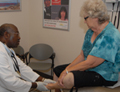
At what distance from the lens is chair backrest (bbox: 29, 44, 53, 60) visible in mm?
2848

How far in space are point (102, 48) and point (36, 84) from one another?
848mm

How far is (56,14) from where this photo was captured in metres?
2.78

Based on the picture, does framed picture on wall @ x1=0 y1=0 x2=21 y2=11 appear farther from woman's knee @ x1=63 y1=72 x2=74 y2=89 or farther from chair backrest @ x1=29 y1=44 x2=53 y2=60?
woman's knee @ x1=63 y1=72 x2=74 y2=89

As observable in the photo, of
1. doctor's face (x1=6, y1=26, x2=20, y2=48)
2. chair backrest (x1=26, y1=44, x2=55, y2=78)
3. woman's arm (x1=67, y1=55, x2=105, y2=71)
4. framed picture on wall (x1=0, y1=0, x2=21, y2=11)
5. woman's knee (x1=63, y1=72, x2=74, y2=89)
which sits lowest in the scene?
chair backrest (x1=26, y1=44, x2=55, y2=78)

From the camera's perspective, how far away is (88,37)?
5.35 ft

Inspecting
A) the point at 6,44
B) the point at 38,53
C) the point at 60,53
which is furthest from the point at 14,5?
the point at 6,44

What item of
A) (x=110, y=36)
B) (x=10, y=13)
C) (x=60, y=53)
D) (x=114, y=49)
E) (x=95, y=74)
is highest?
(x=10, y=13)

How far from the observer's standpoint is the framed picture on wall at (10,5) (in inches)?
108

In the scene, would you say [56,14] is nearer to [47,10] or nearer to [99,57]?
[47,10]

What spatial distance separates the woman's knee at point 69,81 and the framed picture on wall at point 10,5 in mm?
2122

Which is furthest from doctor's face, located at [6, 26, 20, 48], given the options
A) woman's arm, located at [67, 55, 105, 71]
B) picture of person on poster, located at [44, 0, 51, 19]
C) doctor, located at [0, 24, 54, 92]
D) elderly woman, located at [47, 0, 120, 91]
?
picture of person on poster, located at [44, 0, 51, 19]

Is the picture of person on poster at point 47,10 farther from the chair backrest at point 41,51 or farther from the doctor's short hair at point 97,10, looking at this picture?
the doctor's short hair at point 97,10

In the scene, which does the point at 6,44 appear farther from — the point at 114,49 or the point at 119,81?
the point at 119,81

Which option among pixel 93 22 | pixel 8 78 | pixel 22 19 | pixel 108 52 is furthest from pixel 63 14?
pixel 8 78
